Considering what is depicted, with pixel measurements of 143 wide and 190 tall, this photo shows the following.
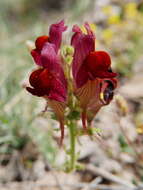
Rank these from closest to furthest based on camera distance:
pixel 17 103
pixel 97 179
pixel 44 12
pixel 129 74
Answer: pixel 97 179 < pixel 17 103 < pixel 129 74 < pixel 44 12

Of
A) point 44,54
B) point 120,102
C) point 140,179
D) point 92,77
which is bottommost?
point 140,179

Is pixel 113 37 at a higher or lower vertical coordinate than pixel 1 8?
lower

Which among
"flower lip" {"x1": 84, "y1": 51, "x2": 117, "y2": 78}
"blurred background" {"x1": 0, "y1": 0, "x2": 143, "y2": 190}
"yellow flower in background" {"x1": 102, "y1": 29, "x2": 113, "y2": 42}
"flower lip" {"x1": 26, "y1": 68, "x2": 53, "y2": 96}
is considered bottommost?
"blurred background" {"x1": 0, "y1": 0, "x2": 143, "y2": 190}

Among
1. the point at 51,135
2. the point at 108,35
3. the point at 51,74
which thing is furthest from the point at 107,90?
the point at 108,35

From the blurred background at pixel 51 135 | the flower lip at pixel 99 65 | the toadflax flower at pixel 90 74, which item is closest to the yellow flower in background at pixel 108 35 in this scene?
the blurred background at pixel 51 135

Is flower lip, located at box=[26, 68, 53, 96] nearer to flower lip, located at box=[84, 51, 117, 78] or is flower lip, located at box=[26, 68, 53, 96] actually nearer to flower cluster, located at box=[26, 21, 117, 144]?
flower cluster, located at box=[26, 21, 117, 144]

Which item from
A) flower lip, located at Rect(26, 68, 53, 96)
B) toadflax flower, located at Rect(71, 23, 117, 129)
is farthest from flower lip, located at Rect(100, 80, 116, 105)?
flower lip, located at Rect(26, 68, 53, 96)

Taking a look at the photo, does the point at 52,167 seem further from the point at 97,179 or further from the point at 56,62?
the point at 56,62

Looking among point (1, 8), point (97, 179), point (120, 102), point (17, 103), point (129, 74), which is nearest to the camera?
point (120, 102)

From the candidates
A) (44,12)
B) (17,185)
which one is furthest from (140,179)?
(44,12)
